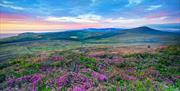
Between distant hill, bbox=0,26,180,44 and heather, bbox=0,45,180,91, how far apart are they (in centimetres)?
87

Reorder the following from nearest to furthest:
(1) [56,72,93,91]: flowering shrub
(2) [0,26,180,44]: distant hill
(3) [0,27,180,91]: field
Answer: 1. (1) [56,72,93,91]: flowering shrub
2. (3) [0,27,180,91]: field
3. (2) [0,26,180,44]: distant hill

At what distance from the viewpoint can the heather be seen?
17.6 ft

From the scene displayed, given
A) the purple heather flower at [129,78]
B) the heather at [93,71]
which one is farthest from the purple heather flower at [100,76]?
the purple heather flower at [129,78]

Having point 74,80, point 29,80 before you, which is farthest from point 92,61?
point 29,80

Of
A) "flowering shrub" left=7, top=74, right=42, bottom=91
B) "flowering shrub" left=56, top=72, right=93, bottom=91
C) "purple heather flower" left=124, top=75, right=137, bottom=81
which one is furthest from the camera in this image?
"purple heather flower" left=124, top=75, right=137, bottom=81

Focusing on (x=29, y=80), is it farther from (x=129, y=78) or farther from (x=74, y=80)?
(x=129, y=78)

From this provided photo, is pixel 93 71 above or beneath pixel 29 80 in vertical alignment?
above

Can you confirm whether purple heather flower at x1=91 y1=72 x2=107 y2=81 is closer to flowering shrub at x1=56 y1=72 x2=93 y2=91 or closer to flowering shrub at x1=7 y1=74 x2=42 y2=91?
flowering shrub at x1=56 y1=72 x2=93 y2=91

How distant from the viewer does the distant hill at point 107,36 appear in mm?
9295

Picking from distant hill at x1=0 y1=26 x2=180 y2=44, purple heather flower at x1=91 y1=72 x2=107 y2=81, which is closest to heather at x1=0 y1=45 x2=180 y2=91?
purple heather flower at x1=91 y1=72 x2=107 y2=81

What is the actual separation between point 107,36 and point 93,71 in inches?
179

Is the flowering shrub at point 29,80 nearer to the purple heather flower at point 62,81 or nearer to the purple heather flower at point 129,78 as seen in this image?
the purple heather flower at point 62,81

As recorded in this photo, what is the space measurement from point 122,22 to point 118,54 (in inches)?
75.3

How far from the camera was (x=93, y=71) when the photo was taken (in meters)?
6.51
